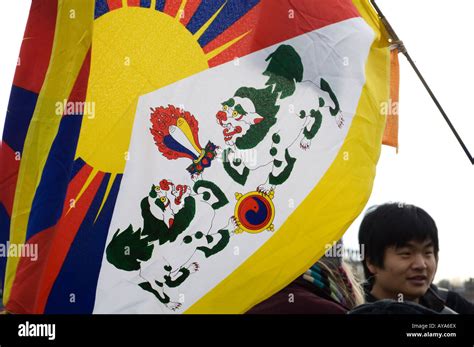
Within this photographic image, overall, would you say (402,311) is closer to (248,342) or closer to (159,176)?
(248,342)

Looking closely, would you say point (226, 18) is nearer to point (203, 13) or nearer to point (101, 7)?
point (203, 13)

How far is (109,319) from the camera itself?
3.54 meters

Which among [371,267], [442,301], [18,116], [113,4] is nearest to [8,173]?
[18,116]

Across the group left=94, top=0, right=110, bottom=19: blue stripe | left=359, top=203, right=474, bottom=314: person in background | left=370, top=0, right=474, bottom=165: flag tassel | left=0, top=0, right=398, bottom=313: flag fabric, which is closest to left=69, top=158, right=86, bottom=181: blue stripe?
left=0, top=0, right=398, bottom=313: flag fabric

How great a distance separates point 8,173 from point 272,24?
1.36 meters

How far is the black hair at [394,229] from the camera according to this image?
3275 mm

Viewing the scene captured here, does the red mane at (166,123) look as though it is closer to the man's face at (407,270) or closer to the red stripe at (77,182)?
the red stripe at (77,182)

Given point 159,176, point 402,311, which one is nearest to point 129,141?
point 159,176

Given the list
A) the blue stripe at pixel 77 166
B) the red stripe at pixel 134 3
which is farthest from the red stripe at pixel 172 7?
the blue stripe at pixel 77 166

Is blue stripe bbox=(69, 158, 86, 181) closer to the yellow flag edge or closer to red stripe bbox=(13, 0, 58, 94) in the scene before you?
the yellow flag edge

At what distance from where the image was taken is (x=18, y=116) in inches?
155

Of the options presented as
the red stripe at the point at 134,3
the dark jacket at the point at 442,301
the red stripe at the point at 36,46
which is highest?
the red stripe at the point at 134,3

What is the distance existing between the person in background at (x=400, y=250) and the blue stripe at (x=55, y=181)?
1223 millimetres

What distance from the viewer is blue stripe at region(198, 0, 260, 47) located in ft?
12.9
